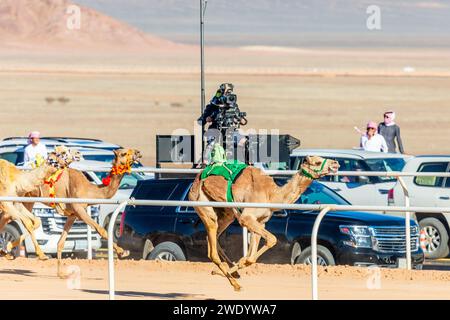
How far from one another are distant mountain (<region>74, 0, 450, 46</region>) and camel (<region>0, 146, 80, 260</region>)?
10369cm

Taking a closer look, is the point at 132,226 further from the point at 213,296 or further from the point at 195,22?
the point at 195,22

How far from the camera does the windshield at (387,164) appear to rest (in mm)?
22611

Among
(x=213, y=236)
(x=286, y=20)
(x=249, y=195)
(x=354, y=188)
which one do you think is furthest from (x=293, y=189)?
(x=286, y=20)

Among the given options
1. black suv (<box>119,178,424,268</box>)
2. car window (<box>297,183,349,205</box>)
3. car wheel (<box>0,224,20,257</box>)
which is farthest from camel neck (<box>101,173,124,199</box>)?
car wheel (<box>0,224,20,257</box>)

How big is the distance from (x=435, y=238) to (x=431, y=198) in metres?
0.68

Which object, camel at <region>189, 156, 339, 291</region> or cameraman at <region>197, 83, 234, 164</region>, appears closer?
camel at <region>189, 156, 339, 291</region>

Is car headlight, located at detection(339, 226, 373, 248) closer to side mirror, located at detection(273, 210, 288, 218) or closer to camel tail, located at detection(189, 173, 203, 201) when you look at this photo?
side mirror, located at detection(273, 210, 288, 218)

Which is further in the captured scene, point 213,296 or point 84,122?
point 84,122

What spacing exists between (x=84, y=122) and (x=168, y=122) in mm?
3403

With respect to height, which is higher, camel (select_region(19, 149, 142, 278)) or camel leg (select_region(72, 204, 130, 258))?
camel (select_region(19, 149, 142, 278))

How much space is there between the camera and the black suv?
1736 centimetres

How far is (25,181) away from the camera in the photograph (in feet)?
55.9

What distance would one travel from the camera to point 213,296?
48.4ft

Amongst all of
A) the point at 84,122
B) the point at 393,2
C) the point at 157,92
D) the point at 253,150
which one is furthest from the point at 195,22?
the point at 253,150
